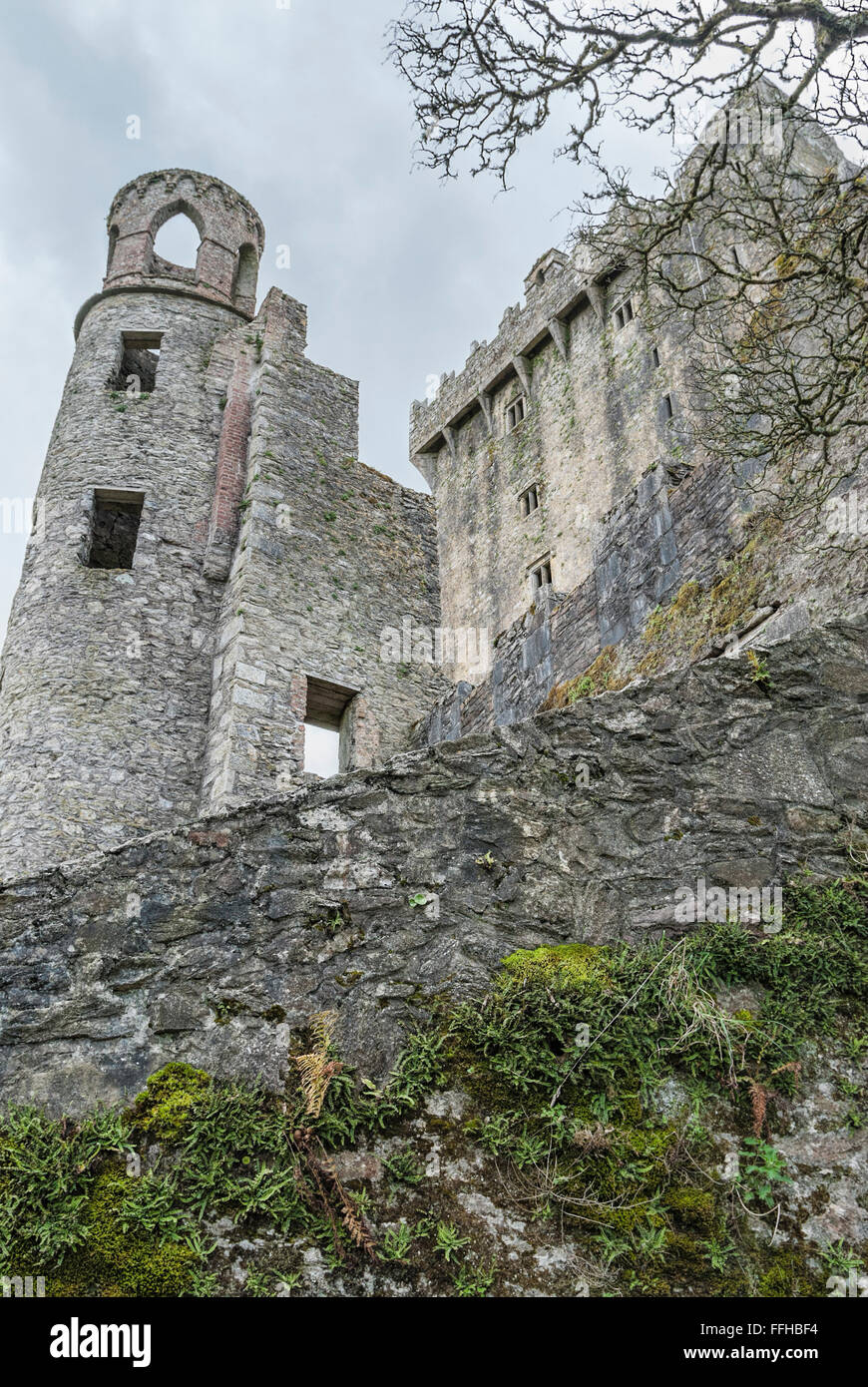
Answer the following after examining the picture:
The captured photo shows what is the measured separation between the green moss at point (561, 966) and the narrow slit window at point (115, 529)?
9.85 meters

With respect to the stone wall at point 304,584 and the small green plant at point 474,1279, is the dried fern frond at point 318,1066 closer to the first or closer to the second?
the small green plant at point 474,1279

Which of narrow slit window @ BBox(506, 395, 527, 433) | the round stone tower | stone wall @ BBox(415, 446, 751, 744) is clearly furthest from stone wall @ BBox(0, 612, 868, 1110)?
narrow slit window @ BBox(506, 395, 527, 433)

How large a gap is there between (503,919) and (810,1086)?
1106 mm

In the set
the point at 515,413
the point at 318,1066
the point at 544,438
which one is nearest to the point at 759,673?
the point at 318,1066

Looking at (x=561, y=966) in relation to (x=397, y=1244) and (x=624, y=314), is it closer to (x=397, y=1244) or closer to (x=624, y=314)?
(x=397, y=1244)

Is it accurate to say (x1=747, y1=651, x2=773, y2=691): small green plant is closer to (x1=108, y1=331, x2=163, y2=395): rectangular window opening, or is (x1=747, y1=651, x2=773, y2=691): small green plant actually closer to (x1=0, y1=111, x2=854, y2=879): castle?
(x1=0, y1=111, x2=854, y2=879): castle

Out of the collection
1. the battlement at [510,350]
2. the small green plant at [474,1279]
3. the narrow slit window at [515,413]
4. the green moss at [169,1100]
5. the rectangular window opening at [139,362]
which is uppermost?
the battlement at [510,350]

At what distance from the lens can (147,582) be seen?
11414 millimetres

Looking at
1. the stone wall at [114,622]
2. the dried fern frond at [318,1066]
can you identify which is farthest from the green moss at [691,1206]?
the stone wall at [114,622]

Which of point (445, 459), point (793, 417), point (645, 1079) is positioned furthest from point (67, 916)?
point (445, 459)

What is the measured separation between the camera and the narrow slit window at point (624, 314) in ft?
80.7

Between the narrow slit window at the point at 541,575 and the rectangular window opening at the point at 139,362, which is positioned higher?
the narrow slit window at the point at 541,575

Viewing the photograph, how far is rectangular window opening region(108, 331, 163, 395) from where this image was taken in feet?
43.6

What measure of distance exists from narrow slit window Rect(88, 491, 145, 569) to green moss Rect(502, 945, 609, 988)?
9.85m
